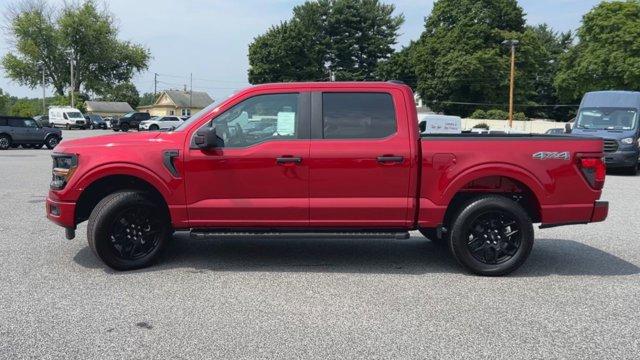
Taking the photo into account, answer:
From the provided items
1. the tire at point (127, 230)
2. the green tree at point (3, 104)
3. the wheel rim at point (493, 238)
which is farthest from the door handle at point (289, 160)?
the green tree at point (3, 104)

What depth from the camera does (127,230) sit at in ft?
19.6

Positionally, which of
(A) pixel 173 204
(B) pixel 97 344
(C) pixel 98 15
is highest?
(C) pixel 98 15

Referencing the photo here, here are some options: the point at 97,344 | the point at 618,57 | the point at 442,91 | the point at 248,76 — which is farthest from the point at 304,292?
the point at 248,76

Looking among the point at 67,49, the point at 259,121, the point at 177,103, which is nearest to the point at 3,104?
the point at 67,49

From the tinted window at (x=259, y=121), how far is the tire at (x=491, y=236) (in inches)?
76.3

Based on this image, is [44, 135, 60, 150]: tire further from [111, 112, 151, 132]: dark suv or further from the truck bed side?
the truck bed side

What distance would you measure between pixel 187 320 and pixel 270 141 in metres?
2.02

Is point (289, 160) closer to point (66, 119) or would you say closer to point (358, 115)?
point (358, 115)

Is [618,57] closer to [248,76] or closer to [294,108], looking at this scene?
[248,76]

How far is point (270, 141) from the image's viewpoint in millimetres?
5809

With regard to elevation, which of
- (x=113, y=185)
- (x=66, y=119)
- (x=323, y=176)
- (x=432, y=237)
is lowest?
(x=432, y=237)

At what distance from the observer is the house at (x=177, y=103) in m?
115

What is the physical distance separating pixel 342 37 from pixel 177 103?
50426mm

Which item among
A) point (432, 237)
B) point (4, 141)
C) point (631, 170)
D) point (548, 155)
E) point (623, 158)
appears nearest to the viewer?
point (548, 155)
